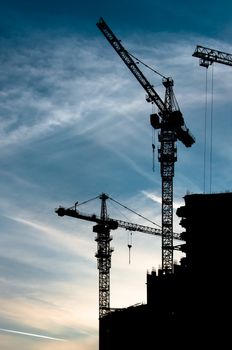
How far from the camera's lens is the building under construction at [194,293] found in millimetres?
123938

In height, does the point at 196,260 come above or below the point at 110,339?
above

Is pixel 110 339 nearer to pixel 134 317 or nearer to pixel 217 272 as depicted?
pixel 134 317

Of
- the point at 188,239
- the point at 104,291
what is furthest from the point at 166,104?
the point at 104,291

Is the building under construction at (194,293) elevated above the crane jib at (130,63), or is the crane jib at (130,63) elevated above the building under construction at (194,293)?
the crane jib at (130,63)

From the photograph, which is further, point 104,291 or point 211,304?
point 104,291

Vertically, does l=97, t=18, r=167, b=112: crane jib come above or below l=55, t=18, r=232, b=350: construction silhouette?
above

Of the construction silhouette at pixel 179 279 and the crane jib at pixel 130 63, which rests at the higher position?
the crane jib at pixel 130 63

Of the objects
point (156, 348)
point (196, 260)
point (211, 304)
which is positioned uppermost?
point (196, 260)

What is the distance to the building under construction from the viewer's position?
12394cm

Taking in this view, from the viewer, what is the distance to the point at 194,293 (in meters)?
130

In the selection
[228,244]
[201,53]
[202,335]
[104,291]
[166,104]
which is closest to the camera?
[202,335]

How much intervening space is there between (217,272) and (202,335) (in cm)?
1460

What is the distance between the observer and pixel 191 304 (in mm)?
Answer: 129000

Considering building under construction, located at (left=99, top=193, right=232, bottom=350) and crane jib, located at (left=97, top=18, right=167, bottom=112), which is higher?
crane jib, located at (left=97, top=18, right=167, bottom=112)
